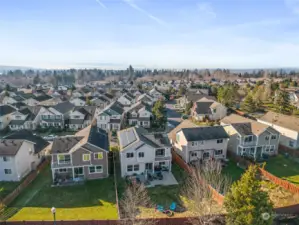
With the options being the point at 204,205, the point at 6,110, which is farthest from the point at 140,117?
the point at 204,205

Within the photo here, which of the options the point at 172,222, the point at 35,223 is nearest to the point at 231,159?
the point at 172,222

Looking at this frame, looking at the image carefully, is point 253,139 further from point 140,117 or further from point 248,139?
point 140,117

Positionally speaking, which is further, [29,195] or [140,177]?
[140,177]

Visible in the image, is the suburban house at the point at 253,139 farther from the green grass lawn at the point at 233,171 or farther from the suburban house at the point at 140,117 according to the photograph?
the suburban house at the point at 140,117

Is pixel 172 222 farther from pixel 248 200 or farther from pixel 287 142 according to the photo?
pixel 287 142

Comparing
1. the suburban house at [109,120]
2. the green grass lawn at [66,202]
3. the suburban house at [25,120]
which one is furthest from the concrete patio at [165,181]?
the suburban house at [25,120]

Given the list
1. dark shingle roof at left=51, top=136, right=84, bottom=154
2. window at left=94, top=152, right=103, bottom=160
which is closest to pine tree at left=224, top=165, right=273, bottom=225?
window at left=94, top=152, right=103, bottom=160

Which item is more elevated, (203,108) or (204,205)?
(203,108)
